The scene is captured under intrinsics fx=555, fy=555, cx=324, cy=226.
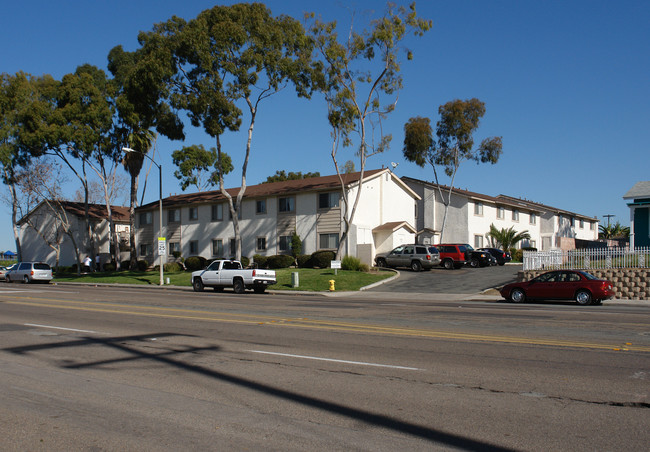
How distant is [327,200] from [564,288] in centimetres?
2293

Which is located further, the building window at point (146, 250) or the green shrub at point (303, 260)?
the building window at point (146, 250)

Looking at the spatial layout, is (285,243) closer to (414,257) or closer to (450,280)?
(414,257)

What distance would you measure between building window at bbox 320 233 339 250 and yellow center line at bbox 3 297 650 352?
2254 cm

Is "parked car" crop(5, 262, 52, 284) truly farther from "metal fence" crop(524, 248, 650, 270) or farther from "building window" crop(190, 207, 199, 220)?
"metal fence" crop(524, 248, 650, 270)

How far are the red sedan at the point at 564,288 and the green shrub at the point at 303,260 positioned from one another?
20.1 metres

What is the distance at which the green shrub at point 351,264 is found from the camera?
38250 millimetres

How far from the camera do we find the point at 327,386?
7.58 metres

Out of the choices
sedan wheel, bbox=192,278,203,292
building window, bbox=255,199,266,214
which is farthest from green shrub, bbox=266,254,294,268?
sedan wheel, bbox=192,278,203,292

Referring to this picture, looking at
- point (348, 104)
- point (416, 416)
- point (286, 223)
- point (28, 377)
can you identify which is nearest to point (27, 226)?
point (286, 223)

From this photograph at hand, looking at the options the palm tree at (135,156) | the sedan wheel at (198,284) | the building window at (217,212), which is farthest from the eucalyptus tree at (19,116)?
the sedan wheel at (198,284)

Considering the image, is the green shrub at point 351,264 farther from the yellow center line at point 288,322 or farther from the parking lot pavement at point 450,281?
the yellow center line at point 288,322

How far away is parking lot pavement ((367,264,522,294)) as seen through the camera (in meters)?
30.3

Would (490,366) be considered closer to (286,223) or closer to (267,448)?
(267,448)

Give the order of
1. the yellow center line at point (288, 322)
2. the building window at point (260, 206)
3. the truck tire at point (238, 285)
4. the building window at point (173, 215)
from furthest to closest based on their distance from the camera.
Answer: the building window at point (173, 215)
the building window at point (260, 206)
the truck tire at point (238, 285)
the yellow center line at point (288, 322)
